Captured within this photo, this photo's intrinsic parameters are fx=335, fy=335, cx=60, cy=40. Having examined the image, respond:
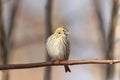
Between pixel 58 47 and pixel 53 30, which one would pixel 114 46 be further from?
pixel 58 47

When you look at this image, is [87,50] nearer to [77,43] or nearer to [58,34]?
[77,43]

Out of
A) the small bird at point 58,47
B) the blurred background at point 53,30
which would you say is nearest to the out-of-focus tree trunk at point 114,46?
the blurred background at point 53,30

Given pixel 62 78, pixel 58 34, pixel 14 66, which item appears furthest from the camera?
pixel 62 78

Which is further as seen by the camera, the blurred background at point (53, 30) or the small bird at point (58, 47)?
the blurred background at point (53, 30)

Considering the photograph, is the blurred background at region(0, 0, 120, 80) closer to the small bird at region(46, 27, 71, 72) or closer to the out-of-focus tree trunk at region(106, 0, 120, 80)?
the out-of-focus tree trunk at region(106, 0, 120, 80)

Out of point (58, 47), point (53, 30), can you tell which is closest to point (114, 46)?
point (53, 30)

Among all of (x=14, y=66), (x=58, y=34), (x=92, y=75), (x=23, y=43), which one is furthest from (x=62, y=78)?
(x=14, y=66)

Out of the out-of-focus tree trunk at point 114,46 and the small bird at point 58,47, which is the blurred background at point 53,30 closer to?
the out-of-focus tree trunk at point 114,46

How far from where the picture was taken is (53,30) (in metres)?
2.11

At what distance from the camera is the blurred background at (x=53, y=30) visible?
207 centimetres

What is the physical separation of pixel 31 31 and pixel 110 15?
506mm

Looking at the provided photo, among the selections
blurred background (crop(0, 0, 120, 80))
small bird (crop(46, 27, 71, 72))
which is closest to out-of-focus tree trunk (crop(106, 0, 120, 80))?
blurred background (crop(0, 0, 120, 80))

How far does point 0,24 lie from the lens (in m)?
2.11

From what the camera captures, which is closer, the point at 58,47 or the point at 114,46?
the point at 58,47
